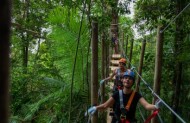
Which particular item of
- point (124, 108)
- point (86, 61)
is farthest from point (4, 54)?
point (86, 61)

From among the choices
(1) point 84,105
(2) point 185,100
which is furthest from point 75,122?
(2) point 185,100

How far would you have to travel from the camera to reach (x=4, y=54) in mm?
300

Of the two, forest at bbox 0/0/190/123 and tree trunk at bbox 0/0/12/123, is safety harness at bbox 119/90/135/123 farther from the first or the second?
tree trunk at bbox 0/0/12/123

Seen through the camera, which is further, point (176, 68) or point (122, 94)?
point (176, 68)

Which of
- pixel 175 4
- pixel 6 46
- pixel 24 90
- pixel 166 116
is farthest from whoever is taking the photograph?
pixel 24 90

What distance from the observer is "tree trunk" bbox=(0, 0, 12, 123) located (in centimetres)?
29

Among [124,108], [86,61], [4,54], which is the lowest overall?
[124,108]

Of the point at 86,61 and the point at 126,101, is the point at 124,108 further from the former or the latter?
the point at 86,61

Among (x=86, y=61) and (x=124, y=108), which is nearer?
(x=124, y=108)

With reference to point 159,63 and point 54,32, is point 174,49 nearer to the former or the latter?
point 159,63

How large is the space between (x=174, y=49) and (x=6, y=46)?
15.5 ft

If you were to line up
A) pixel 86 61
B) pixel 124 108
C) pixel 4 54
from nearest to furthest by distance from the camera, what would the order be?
1. pixel 4 54
2. pixel 124 108
3. pixel 86 61

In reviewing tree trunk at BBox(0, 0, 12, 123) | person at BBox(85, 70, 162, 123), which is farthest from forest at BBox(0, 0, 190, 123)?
tree trunk at BBox(0, 0, 12, 123)

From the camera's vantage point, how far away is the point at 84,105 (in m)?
5.82
